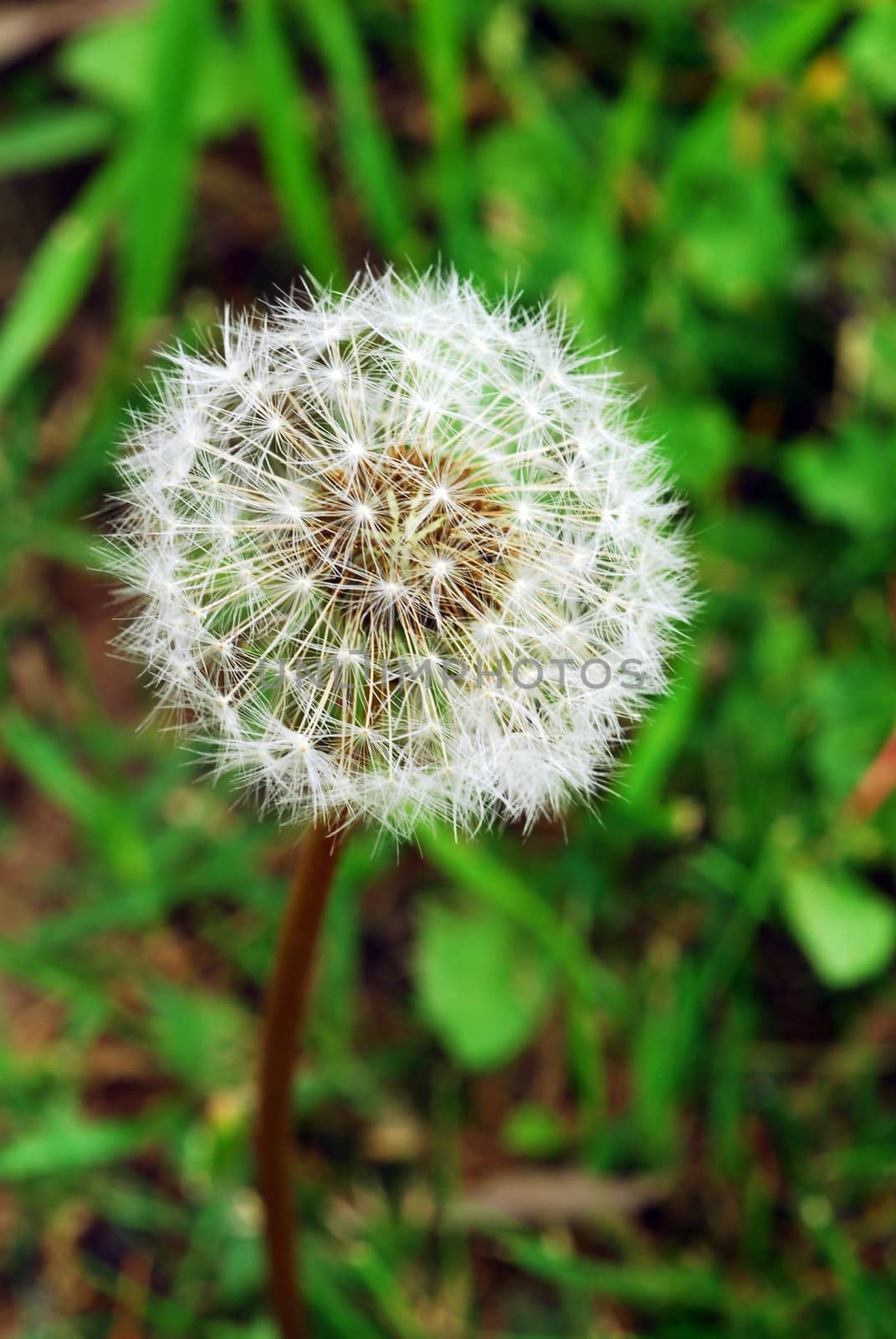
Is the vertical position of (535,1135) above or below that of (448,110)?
below

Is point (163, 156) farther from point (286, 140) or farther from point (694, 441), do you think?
point (694, 441)

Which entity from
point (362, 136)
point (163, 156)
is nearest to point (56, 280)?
point (163, 156)

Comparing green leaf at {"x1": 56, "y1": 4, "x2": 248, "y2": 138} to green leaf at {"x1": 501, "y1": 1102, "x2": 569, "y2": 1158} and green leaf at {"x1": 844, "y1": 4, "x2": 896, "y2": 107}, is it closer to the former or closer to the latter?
green leaf at {"x1": 844, "y1": 4, "x2": 896, "y2": 107}

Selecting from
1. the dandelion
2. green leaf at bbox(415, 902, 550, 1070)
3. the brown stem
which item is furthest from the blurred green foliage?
the dandelion

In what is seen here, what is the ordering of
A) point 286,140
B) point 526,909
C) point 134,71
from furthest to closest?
point 134,71, point 286,140, point 526,909

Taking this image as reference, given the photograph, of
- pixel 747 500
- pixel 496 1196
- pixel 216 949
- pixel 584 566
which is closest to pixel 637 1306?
pixel 496 1196

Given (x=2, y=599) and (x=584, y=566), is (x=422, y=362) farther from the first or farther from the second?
(x=2, y=599)

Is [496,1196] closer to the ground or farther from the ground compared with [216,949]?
closer to the ground
